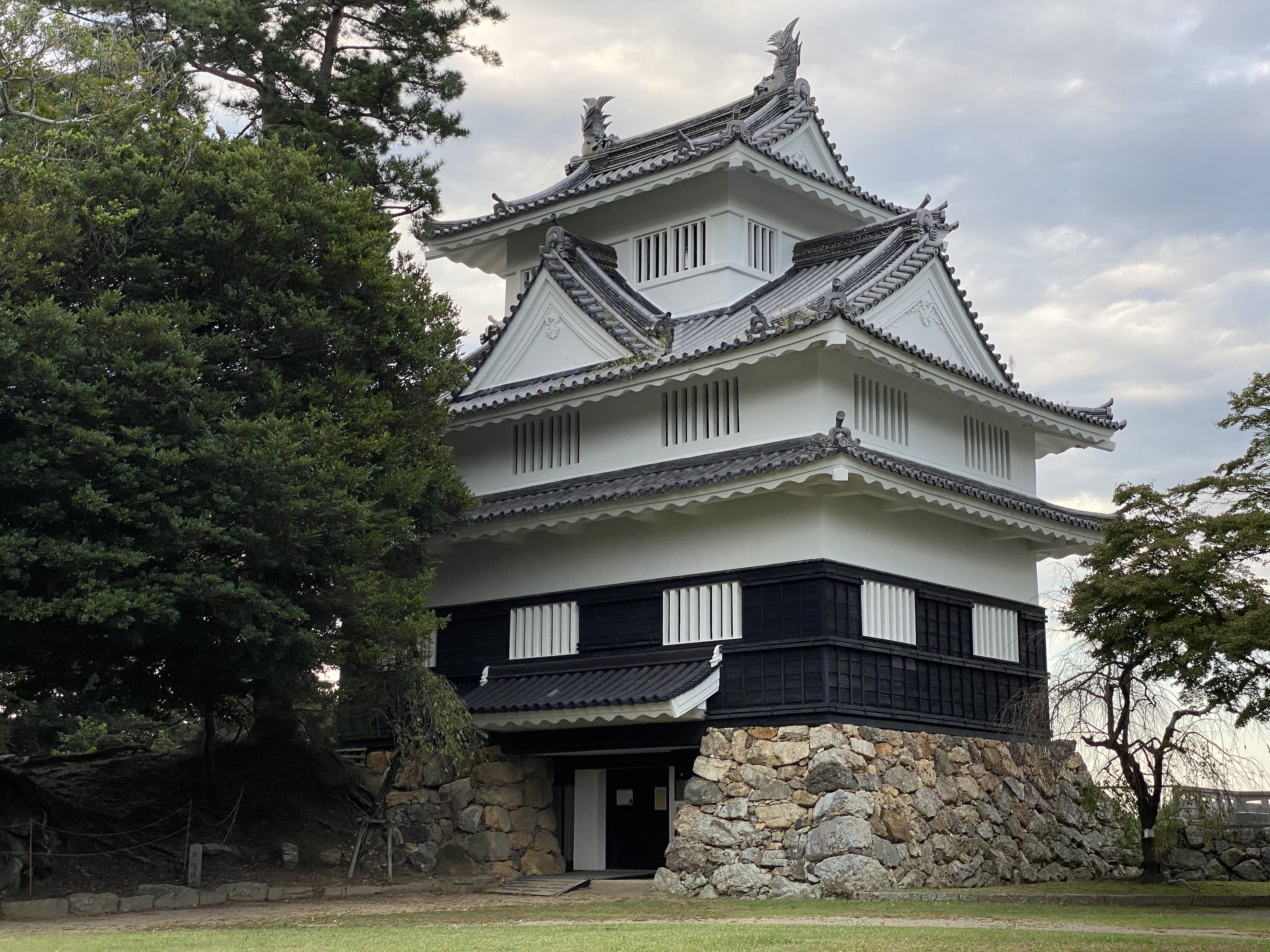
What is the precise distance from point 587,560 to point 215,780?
24.6ft

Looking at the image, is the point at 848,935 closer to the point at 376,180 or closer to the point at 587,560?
the point at 587,560

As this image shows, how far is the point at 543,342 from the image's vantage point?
25516 mm

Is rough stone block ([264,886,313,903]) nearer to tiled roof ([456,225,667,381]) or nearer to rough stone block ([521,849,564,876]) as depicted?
rough stone block ([521,849,564,876])

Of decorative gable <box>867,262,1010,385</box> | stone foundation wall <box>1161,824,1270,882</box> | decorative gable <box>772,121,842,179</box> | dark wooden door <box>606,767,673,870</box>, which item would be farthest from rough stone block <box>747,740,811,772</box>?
decorative gable <box>772,121,842,179</box>

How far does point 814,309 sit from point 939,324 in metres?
4.55

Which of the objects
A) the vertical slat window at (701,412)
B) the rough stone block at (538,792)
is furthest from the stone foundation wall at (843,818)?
the vertical slat window at (701,412)

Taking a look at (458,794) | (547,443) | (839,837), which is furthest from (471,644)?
(839,837)

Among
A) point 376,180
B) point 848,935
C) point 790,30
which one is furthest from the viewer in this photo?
point 790,30

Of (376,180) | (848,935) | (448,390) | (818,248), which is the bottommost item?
(848,935)

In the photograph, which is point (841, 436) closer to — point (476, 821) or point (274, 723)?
point (476, 821)

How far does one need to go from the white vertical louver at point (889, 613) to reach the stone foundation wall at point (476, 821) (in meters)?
6.46

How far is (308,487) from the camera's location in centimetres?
1773

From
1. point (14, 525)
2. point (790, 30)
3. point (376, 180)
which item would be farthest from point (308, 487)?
point (790, 30)

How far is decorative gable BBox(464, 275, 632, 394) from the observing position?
24547mm
